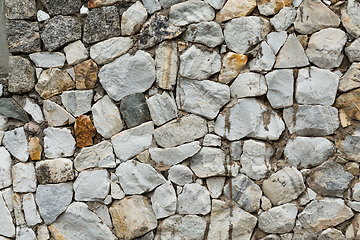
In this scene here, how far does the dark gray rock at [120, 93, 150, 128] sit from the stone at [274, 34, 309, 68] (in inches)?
33.1

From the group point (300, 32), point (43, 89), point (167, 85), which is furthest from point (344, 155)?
point (43, 89)

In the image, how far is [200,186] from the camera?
65.1 inches

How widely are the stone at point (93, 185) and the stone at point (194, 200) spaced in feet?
1.57

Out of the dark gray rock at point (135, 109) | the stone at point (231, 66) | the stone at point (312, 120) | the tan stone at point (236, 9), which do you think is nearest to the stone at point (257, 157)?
the stone at point (312, 120)

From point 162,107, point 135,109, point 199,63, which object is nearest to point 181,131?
point 162,107

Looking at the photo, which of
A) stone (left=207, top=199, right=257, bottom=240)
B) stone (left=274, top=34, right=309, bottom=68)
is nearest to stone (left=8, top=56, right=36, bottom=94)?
stone (left=207, top=199, right=257, bottom=240)

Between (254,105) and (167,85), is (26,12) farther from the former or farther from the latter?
(254,105)

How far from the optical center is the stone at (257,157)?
1.60 meters

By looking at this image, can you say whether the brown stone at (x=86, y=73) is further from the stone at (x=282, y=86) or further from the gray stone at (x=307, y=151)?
the gray stone at (x=307, y=151)

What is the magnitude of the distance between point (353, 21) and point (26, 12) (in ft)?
6.32

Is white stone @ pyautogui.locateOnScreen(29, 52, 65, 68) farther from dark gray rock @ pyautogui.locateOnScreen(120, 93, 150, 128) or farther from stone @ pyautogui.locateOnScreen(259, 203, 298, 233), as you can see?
stone @ pyautogui.locateOnScreen(259, 203, 298, 233)

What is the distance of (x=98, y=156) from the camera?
1.71 metres

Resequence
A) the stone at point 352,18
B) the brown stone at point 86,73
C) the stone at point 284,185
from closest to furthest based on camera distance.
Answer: the stone at point 352,18, the stone at point 284,185, the brown stone at point 86,73

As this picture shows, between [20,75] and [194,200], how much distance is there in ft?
4.42
